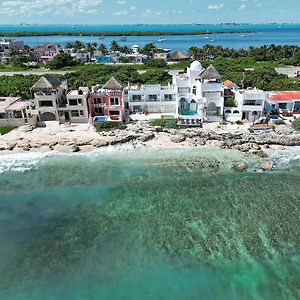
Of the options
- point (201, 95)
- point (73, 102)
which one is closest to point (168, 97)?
point (201, 95)

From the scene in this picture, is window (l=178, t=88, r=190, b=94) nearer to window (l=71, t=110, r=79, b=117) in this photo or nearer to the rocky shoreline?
the rocky shoreline

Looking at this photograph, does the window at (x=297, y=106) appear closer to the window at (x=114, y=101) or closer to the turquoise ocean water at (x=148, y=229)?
the turquoise ocean water at (x=148, y=229)

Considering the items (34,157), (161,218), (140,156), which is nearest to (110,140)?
(140,156)

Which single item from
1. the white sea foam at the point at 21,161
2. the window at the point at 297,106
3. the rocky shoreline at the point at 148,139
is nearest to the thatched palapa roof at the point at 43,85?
the rocky shoreline at the point at 148,139

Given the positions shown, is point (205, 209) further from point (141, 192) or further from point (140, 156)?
point (140, 156)

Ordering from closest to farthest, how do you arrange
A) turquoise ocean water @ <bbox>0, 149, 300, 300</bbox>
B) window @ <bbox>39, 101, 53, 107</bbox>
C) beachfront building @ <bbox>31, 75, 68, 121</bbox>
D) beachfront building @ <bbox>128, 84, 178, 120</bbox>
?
turquoise ocean water @ <bbox>0, 149, 300, 300</bbox>
beachfront building @ <bbox>31, 75, 68, 121</bbox>
window @ <bbox>39, 101, 53, 107</bbox>
beachfront building @ <bbox>128, 84, 178, 120</bbox>

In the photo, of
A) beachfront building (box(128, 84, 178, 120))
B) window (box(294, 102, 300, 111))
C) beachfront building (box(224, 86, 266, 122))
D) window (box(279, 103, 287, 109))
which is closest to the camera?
beachfront building (box(224, 86, 266, 122))

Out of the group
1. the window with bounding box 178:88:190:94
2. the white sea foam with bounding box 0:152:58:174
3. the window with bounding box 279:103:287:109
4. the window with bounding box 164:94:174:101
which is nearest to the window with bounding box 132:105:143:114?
the window with bounding box 164:94:174:101
